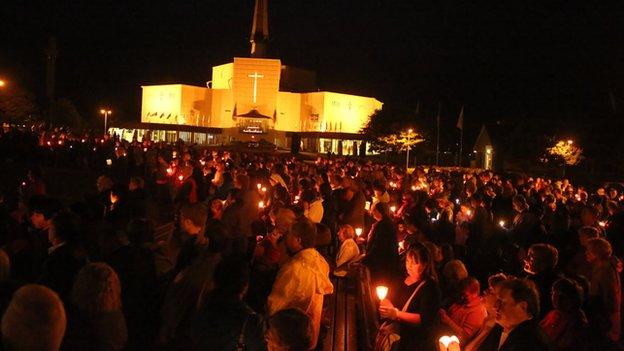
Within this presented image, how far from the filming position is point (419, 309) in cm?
492

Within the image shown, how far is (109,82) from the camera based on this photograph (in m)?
106

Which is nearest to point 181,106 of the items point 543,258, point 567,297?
point 543,258

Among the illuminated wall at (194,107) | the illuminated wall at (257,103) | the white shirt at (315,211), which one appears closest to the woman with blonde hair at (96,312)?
the white shirt at (315,211)

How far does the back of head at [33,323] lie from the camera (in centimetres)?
287

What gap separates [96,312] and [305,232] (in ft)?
6.37

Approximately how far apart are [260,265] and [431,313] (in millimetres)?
1825

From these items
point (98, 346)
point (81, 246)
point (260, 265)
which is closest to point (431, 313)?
point (260, 265)

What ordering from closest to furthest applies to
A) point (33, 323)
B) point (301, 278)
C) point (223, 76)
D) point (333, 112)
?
1. point (33, 323)
2. point (301, 278)
3. point (333, 112)
4. point (223, 76)

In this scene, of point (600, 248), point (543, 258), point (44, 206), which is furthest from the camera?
point (44, 206)

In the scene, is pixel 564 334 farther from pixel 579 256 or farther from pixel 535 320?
pixel 579 256

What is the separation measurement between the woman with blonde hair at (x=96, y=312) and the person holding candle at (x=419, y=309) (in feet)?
6.87

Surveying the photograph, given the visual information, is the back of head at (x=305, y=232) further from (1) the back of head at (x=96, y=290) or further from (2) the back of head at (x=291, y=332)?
(2) the back of head at (x=291, y=332)

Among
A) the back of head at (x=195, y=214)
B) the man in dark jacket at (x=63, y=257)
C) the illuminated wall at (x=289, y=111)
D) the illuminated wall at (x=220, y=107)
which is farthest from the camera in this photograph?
the illuminated wall at (x=289, y=111)

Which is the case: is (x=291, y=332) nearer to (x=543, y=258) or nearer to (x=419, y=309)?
(x=419, y=309)
